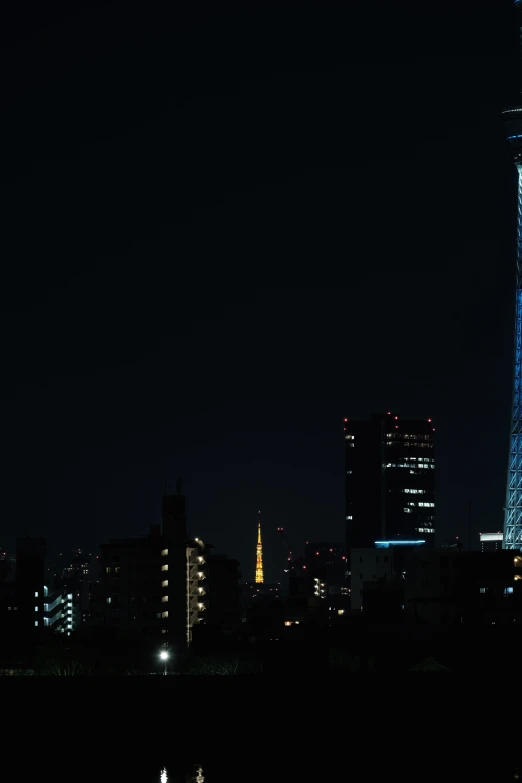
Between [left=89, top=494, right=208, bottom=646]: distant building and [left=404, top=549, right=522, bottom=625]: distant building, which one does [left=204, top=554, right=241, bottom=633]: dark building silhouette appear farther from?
[left=404, top=549, right=522, bottom=625]: distant building

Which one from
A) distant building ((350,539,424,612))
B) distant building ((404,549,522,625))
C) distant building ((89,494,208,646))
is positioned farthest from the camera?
distant building ((350,539,424,612))

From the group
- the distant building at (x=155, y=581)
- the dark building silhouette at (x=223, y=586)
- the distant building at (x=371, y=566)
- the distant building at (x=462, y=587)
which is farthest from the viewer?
the distant building at (x=371, y=566)

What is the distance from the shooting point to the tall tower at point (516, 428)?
100137 mm

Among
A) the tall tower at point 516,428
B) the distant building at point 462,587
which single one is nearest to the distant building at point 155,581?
the distant building at point 462,587

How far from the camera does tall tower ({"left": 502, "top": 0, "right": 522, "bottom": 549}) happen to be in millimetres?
100137

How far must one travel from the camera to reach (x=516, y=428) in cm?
10125

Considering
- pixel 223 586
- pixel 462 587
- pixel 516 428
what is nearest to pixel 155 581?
pixel 223 586

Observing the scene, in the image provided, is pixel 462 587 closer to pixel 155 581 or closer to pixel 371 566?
pixel 155 581

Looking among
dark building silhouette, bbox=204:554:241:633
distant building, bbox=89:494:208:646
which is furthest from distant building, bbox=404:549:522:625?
dark building silhouette, bbox=204:554:241:633

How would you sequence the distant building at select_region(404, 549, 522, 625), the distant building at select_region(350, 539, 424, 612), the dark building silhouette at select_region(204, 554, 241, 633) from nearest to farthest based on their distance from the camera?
the distant building at select_region(404, 549, 522, 625) → the dark building silhouette at select_region(204, 554, 241, 633) → the distant building at select_region(350, 539, 424, 612)

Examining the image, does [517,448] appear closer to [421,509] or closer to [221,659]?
[221,659]

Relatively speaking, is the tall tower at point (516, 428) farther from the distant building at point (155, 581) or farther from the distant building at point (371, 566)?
the distant building at point (155, 581)

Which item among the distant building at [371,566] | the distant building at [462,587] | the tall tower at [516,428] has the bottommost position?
the distant building at [462,587]

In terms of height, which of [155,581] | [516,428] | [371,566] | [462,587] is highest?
[516,428]
